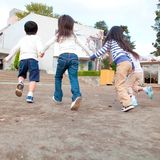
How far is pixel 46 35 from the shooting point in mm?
38188

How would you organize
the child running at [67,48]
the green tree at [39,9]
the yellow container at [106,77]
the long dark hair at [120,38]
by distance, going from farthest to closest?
the green tree at [39,9] < the yellow container at [106,77] < the long dark hair at [120,38] < the child running at [67,48]

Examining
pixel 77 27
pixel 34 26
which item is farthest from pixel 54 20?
pixel 34 26

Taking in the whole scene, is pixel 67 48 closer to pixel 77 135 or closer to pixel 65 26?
pixel 65 26

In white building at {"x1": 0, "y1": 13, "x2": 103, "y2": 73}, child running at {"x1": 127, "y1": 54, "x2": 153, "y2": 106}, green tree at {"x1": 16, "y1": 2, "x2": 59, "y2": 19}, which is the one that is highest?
green tree at {"x1": 16, "y1": 2, "x2": 59, "y2": 19}

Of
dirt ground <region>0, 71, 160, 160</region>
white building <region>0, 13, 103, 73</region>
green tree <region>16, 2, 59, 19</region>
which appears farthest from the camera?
green tree <region>16, 2, 59, 19</region>

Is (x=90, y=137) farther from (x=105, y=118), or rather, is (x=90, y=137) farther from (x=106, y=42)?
(x=106, y=42)

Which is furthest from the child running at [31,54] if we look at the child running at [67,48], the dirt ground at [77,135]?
the dirt ground at [77,135]

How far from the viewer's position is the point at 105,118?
4.79m

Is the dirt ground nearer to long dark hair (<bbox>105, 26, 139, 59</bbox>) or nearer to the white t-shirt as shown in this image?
long dark hair (<bbox>105, 26, 139, 59</bbox>)

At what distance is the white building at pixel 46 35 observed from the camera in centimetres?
3822

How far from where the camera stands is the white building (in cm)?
3822

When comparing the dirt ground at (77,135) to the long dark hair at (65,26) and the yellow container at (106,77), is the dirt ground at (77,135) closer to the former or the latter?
the long dark hair at (65,26)

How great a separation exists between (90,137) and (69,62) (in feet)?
8.61

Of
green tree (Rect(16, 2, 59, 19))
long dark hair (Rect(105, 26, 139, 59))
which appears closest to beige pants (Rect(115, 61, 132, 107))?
long dark hair (Rect(105, 26, 139, 59))
